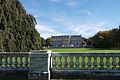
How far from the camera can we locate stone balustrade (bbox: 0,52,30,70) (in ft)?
38.3

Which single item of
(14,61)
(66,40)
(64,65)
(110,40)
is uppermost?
(66,40)

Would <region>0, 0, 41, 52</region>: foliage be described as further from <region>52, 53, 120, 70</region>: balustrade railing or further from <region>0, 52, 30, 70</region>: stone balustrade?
<region>52, 53, 120, 70</region>: balustrade railing

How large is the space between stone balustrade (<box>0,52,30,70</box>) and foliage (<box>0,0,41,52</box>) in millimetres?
5332

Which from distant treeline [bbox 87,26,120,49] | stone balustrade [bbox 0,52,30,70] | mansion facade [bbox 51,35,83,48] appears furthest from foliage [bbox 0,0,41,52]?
mansion facade [bbox 51,35,83,48]

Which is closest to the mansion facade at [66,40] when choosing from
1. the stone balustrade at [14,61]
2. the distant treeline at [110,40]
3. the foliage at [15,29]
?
the distant treeline at [110,40]

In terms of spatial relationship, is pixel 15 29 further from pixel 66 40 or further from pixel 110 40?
pixel 66 40

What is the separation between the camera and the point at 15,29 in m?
21.0

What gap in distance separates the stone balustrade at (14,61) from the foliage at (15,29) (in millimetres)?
5332

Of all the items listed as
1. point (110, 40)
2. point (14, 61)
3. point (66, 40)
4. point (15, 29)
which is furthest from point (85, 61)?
point (66, 40)

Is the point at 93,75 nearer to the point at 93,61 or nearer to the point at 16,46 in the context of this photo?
the point at 93,61

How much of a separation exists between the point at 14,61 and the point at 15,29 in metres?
9.54

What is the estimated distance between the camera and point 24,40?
843 inches

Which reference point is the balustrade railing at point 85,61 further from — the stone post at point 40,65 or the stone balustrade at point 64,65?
the stone post at point 40,65

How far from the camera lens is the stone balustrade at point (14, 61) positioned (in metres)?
11.7
